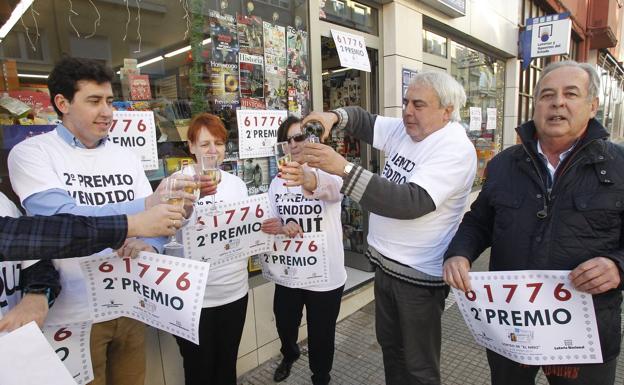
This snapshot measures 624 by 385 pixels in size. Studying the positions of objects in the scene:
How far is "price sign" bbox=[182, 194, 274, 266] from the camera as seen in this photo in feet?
6.76

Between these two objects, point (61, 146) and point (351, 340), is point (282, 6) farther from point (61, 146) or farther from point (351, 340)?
point (351, 340)

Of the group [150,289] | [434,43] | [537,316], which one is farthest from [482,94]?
[150,289]

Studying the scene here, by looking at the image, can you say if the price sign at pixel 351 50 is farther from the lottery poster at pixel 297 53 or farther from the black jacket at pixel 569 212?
the black jacket at pixel 569 212

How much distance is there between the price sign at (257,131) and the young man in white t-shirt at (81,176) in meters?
1.20

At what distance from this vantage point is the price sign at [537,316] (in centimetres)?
151

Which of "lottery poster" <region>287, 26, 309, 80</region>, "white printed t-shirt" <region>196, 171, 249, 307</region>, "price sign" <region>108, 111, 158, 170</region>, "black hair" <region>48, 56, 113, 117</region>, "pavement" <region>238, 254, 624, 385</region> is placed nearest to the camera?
"black hair" <region>48, 56, 113, 117</region>

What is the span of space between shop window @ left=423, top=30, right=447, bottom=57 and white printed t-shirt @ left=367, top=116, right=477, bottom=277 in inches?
141

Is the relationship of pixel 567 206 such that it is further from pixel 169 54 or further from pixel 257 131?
pixel 169 54

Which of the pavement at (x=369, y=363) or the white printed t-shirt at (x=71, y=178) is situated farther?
the pavement at (x=369, y=363)

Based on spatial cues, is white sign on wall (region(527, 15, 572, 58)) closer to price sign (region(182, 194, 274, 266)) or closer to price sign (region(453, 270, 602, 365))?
price sign (region(453, 270, 602, 365))

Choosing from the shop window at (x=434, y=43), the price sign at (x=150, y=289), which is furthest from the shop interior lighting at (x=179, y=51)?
the shop window at (x=434, y=43)

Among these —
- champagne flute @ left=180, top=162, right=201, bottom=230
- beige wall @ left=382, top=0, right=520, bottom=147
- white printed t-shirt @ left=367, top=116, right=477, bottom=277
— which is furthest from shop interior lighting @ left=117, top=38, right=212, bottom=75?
beige wall @ left=382, top=0, right=520, bottom=147

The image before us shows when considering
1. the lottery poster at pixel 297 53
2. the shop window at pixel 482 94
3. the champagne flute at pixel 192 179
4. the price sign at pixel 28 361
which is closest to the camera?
the price sign at pixel 28 361

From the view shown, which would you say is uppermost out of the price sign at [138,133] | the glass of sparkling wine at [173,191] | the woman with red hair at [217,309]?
the price sign at [138,133]
